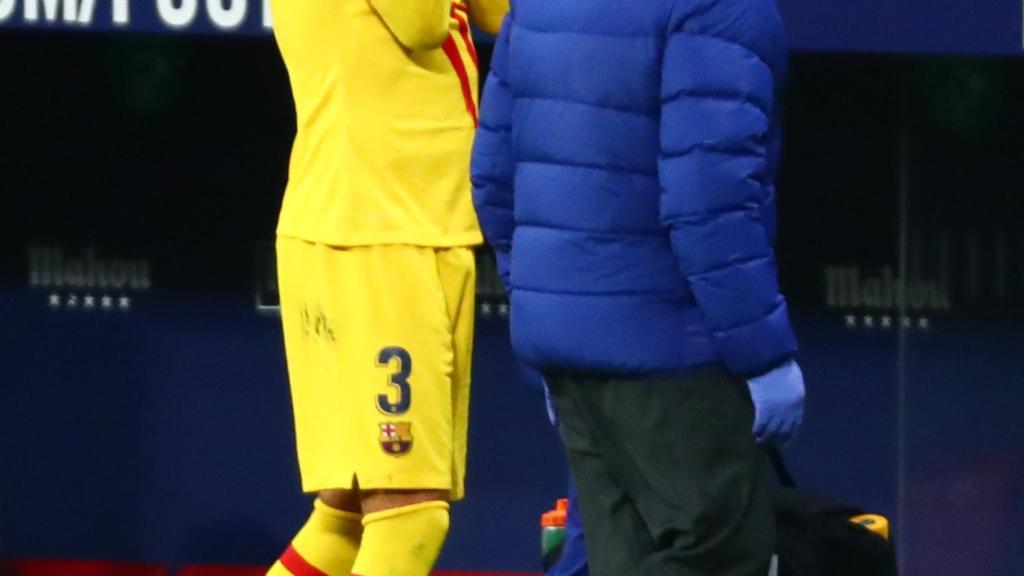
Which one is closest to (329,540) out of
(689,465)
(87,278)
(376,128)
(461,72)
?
(376,128)

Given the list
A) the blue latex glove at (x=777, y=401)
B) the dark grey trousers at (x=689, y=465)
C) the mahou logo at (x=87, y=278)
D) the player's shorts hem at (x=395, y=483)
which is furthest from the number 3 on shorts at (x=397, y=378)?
the mahou logo at (x=87, y=278)

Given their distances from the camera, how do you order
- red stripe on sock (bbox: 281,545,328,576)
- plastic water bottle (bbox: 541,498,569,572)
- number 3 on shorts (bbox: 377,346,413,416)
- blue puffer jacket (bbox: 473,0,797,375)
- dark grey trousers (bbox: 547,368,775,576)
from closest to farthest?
blue puffer jacket (bbox: 473,0,797,375), dark grey trousers (bbox: 547,368,775,576), number 3 on shorts (bbox: 377,346,413,416), red stripe on sock (bbox: 281,545,328,576), plastic water bottle (bbox: 541,498,569,572)

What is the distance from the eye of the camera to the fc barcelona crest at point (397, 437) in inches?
176

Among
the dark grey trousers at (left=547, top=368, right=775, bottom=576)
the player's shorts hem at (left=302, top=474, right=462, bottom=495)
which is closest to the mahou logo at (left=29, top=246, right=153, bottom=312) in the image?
the player's shorts hem at (left=302, top=474, right=462, bottom=495)

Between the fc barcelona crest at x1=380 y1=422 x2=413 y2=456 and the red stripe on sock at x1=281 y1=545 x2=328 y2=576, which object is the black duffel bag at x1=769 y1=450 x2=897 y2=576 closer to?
the fc barcelona crest at x1=380 y1=422 x2=413 y2=456

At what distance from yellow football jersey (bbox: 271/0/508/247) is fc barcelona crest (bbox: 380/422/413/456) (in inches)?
13.1

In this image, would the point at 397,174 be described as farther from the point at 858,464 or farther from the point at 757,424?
the point at 858,464

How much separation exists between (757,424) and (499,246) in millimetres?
684

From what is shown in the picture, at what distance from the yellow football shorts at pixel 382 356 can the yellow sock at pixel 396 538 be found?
0.19 ft

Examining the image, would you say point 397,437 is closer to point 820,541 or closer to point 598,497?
point 598,497

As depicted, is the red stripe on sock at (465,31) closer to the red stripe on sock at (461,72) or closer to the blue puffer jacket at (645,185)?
the red stripe on sock at (461,72)

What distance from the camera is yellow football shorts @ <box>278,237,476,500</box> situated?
4.46 meters

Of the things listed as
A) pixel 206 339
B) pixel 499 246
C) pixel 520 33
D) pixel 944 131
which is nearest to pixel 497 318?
pixel 206 339

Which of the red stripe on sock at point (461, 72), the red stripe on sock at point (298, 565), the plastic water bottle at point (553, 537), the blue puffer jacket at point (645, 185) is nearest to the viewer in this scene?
the blue puffer jacket at point (645, 185)
